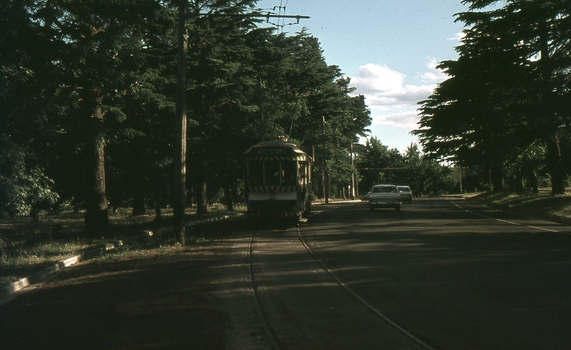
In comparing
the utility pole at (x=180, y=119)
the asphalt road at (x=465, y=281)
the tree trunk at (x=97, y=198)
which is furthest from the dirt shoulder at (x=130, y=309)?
the tree trunk at (x=97, y=198)

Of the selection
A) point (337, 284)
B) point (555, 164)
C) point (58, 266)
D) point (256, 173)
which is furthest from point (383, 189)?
point (337, 284)

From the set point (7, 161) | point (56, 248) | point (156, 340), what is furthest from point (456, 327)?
point (56, 248)

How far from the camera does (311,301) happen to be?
982cm

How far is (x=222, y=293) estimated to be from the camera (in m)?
10.7

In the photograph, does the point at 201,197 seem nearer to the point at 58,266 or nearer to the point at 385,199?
the point at 385,199

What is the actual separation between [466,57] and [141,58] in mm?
22030

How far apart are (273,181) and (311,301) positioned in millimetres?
16003

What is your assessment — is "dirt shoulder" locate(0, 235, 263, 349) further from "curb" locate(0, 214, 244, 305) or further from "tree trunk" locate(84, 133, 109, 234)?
"tree trunk" locate(84, 133, 109, 234)

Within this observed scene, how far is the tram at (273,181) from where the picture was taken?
2544 cm

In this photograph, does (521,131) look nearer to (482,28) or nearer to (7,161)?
(482,28)

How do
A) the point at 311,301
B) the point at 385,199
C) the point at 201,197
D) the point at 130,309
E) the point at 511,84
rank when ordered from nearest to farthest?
the point at 130,309, the point at 311,301, the point at 511,84, the point at 201,197, the point at 385,199

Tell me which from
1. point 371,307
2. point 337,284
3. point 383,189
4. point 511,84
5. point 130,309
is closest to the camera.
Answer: point 371,307

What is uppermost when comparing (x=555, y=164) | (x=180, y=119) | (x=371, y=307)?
(x=180, y=119)

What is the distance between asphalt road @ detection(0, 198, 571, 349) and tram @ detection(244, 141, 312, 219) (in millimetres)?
7648
